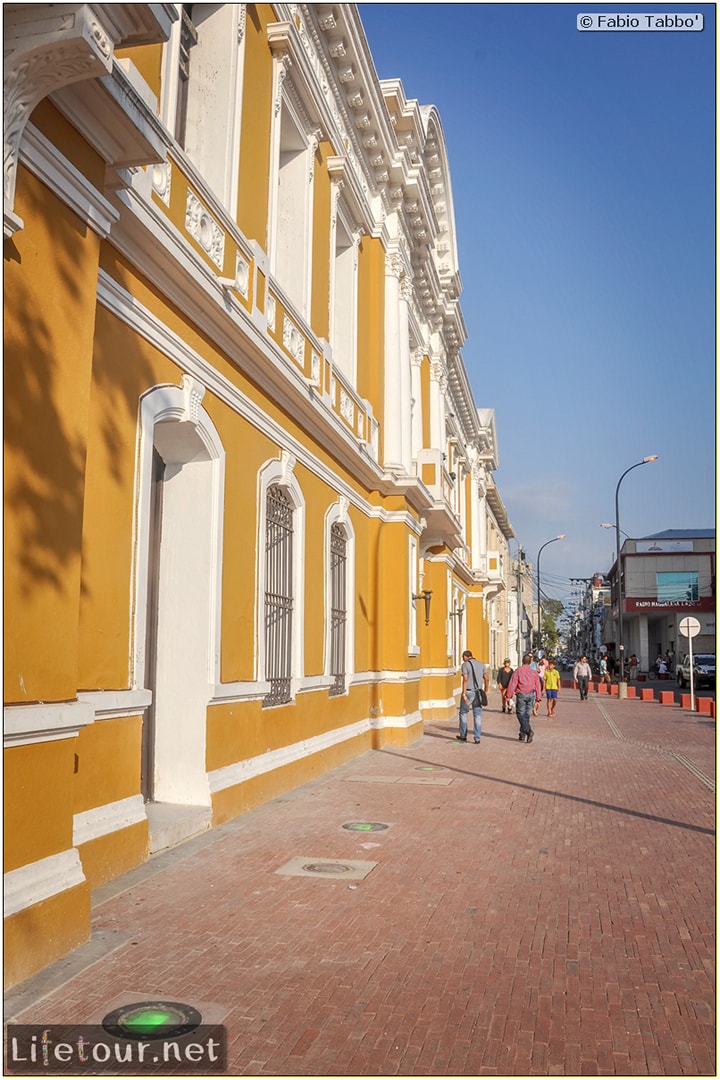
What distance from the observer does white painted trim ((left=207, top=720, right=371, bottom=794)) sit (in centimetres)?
859

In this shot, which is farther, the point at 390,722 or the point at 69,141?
the point at 390,722

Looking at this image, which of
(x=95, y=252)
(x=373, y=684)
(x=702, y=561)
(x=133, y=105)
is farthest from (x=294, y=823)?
(x=702, y=561)

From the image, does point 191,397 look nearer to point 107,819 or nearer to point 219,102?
point 219,102

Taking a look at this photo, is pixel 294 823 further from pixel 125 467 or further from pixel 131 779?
pixel 125 467

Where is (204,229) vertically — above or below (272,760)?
above

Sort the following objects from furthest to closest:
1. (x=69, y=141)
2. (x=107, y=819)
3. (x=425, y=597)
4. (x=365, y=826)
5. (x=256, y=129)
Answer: (x=425, y=597), (x=256, y=129), (x=365, y=826), (x=107, y=819), (x=69, y=141)

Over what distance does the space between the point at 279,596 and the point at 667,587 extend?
63159mm

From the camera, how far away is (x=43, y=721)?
483cm

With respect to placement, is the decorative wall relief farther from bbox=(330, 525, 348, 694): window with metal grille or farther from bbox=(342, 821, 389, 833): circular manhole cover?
bbox=(342, 821, 389, 833): circular manhole cover

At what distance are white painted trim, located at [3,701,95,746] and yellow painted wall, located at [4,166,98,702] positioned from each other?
0.08 metres

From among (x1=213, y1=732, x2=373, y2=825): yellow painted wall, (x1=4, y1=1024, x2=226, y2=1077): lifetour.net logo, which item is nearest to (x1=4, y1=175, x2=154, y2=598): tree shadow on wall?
(x1=4, y1=1024, x2=226, y2=1077): lifetour.net logo

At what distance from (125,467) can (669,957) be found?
16.4ft

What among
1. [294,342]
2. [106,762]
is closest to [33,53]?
[106,762]

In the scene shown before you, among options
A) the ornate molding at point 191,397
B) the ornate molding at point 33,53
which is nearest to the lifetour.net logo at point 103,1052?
the ornate molding at point 33,53
